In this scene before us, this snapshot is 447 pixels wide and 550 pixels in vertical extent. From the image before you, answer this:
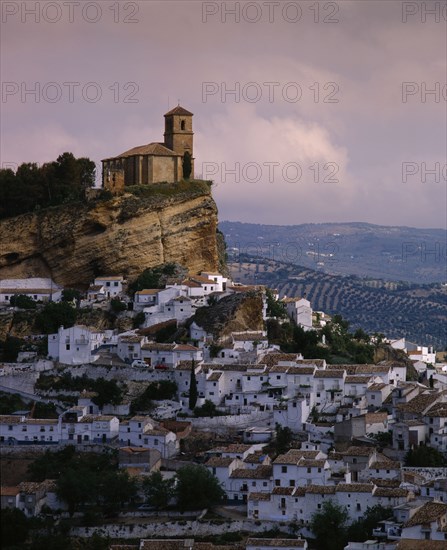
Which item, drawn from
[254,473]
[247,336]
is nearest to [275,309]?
[247,336]

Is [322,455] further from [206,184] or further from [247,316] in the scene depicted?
[206,184]

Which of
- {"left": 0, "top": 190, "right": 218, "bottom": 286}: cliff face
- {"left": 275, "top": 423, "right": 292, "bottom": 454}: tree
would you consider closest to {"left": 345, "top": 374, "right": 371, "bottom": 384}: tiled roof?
{"left": 275, "top": 423, "right": 292, "bottom": 454}: tree

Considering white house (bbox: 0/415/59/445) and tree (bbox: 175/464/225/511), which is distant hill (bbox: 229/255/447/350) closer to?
white house (bbox: 0/415/59/445)

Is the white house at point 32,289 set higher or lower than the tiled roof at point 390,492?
higher

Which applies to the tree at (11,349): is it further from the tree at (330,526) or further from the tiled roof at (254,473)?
the tree at (330,526)

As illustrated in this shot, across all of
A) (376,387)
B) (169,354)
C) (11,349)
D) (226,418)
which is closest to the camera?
(226,418)

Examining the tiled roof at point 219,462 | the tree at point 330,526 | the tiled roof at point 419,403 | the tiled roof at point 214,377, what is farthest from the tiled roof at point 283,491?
the tiled roof at point 214,377

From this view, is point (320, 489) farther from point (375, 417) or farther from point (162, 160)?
point (162, 160)
